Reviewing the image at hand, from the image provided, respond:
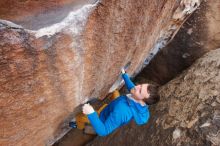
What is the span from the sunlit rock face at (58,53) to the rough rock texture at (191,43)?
2.35 feet

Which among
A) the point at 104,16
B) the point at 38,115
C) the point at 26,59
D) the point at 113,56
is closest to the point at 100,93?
the point at 113,56

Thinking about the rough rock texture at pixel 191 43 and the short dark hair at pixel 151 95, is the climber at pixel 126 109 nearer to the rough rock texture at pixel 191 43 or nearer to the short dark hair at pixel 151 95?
the short dark hair at pixel 151 95

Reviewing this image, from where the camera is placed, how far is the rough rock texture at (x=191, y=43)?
3910 millimetres

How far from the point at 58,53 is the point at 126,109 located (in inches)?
40.1

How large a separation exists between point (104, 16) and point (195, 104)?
1.61 m

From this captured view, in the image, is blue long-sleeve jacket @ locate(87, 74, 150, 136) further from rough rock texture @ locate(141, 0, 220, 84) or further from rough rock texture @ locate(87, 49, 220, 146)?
rough rock texture @ locate(141, 0, 220, 84)

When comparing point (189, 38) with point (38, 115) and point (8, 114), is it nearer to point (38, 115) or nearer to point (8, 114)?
point (38, 115)

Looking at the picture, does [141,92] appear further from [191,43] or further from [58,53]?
[191,43]

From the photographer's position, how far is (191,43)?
4152mm

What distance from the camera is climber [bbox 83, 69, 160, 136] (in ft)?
9.17

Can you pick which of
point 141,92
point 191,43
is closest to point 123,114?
point 141,92

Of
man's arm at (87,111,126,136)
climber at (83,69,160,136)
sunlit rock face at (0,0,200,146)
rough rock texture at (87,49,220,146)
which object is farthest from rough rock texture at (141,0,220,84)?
man's arm at (87,111,126,136)

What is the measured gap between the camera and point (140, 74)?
4.86 meters

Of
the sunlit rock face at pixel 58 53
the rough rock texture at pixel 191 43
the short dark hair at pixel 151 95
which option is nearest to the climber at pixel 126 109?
the short dark hair at pixel 151 95
